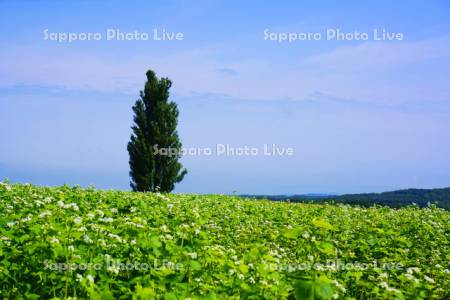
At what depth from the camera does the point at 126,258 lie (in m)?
6.32

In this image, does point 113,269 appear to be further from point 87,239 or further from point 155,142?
point 155,142

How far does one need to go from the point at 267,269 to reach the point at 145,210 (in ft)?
23.2

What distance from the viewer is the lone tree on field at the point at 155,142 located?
129 feet

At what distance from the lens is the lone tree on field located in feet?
129

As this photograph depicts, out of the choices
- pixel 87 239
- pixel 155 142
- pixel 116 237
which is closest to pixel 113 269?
pixel 87 239

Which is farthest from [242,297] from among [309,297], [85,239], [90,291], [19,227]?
[19,227]

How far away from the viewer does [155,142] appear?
40.4 metres

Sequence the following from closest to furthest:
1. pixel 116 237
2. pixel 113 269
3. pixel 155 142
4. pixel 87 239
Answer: pixel 113 269 < pixel 87 239 < pixel 116 237 < pixel 155 142

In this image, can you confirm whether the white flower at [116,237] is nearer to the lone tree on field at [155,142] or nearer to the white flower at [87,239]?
the white flower at [87,239]

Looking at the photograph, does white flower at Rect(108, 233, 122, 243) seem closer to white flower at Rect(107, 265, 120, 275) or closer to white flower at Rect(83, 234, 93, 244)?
white flower at Rect(83, 234, 93, 244)

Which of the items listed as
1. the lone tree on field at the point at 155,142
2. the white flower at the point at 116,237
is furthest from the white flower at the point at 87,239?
the lone tree on field at the point at 155,142

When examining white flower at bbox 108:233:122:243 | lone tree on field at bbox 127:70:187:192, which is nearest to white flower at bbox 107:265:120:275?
white flower at bbox 108:233:122:243

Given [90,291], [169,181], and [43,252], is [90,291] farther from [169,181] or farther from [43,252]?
[169,181]

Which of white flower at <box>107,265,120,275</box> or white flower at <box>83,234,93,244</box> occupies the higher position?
white flower at <box>83,234,93,244</box>
